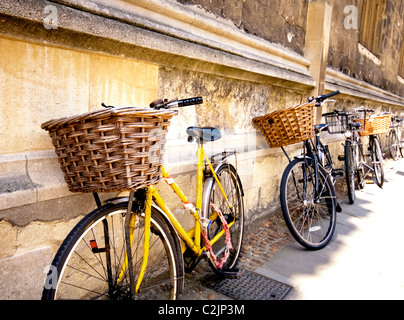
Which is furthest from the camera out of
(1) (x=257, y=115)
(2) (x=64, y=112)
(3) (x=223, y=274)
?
(1) (x=257, y=115)

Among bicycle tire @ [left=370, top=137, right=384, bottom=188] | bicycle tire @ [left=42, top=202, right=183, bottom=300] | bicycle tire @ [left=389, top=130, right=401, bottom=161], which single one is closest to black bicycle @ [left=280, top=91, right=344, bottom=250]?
bicycle tire @ [left=42, top=202, right=183, bottom=300]

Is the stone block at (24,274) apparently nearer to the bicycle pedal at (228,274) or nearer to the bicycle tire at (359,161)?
the bicycle pedal at (228,274)

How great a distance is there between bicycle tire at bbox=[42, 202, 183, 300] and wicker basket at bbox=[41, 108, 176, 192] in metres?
0.23

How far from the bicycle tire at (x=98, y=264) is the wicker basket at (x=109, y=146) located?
0.23m

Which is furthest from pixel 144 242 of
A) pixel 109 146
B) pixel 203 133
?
pixel 203 133

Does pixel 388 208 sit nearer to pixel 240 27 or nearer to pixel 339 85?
pixel 339 85

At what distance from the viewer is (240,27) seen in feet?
12.0

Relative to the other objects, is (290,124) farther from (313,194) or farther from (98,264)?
(98,264)

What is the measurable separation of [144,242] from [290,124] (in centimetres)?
205


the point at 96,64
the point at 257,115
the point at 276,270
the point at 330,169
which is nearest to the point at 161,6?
the point at 96,64

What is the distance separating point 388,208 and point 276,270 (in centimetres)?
290

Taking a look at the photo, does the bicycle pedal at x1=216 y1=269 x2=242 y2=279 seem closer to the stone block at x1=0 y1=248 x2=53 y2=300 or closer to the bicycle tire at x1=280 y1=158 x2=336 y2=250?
the bicycle tire at x1=280 y1=158 x2=336 y2=250

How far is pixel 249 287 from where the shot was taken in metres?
2.71

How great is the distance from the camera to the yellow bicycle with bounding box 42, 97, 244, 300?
1772 millimetres
